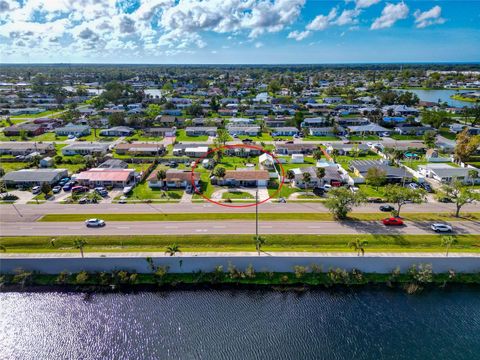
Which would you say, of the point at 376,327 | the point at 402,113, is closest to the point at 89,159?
the point at 376,327

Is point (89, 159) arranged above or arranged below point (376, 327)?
above

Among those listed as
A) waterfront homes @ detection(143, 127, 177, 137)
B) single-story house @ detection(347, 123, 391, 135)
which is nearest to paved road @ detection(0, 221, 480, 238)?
waterfront homes @ detection(143, 127, 177, 137)

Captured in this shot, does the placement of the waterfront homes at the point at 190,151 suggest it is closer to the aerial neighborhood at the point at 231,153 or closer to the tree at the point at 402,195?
the aerial neighborhood at the point at 231,153

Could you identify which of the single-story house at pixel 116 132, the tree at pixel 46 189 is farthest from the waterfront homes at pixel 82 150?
the tree at pixel 46 189

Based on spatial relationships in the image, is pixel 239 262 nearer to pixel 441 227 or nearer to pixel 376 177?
pixel 441 227

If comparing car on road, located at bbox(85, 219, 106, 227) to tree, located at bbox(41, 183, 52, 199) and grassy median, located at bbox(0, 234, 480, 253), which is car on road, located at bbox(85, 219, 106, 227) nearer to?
grassy median, located at bbox(0, 234, 480, 253)

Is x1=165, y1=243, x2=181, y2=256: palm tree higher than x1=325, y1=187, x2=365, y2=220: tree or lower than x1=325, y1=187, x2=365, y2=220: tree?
lower

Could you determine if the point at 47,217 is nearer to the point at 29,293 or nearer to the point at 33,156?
the point at 29,293
